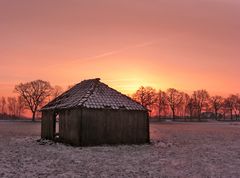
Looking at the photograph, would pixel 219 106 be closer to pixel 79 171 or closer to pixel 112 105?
pixel 112 105

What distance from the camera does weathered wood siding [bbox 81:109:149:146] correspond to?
2567 cm

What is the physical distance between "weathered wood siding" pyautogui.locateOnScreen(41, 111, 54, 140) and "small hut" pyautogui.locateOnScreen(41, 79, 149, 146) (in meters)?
0.09

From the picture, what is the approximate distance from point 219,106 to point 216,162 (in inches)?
5057

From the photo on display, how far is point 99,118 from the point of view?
26391mm

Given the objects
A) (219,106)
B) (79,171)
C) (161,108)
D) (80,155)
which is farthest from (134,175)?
(219,106)

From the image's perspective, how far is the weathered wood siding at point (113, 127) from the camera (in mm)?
25672

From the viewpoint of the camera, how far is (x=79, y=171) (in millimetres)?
14516

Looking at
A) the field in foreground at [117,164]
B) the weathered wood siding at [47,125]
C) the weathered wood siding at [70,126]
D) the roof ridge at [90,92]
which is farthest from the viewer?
the weathered wood siding at [47,125]

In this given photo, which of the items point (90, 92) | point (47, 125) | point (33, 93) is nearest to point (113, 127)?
point (90, 92)

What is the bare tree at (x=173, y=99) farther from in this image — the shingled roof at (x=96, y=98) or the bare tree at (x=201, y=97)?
the shingled roof at (x=96, y=98)

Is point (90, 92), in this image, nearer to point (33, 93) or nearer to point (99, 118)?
point (99, 118)

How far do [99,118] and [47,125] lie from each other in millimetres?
7597

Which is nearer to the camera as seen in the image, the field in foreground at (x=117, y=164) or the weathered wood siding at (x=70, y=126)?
the field in foreground at (x=117, y=164)

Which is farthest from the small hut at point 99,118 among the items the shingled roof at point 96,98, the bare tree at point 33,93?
the bare tree at point 33,93
